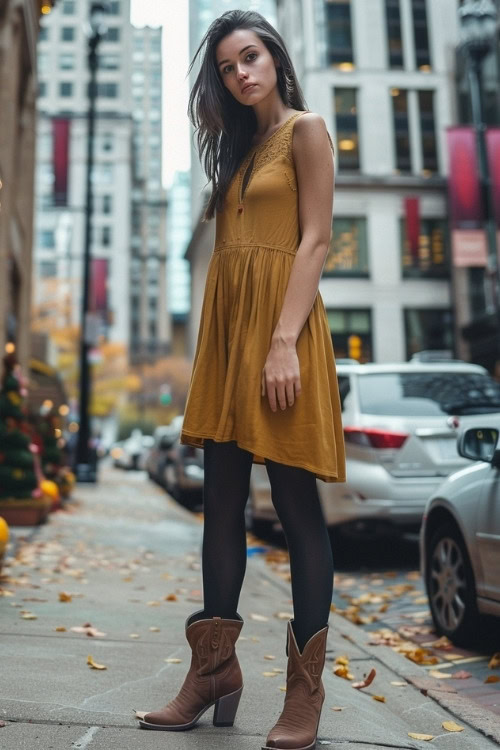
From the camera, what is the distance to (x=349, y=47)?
38469 mm

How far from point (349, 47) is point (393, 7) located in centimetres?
274

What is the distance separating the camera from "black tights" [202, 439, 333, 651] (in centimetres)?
275

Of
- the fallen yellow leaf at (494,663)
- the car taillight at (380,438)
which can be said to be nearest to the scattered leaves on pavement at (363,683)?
the fallen yellow leaf at (494,663)

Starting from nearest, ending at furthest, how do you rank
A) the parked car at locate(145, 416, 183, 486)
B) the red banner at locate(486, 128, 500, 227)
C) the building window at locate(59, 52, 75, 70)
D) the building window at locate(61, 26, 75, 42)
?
the parked car at locate(145, 416, 183, 486), the red banner at locate(486, 128, 500, 227), the building window at locate(61, 26, 75, 42), the building window at locate(59, 52, 75, 70)

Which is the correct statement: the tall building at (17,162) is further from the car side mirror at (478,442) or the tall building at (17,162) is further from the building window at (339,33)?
the building window at (339,33)

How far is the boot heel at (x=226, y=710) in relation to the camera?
113 inches

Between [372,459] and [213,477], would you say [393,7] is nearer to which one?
[372,459]

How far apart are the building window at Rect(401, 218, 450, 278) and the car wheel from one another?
32245 millimetres

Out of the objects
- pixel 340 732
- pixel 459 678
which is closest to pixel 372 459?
pixel 459 678

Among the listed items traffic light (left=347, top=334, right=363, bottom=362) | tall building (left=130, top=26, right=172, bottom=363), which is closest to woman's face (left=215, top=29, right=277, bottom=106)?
traffic light (left=347, top=334, right=363, bottom=362)

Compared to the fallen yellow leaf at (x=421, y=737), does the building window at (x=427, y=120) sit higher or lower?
higher

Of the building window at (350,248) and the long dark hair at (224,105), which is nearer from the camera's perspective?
the long dark hair at (224,105)

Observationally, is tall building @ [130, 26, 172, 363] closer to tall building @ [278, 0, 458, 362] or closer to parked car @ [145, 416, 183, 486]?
tall building @ [278, 0, 458, 362]

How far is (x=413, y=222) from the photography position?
35250 mm
